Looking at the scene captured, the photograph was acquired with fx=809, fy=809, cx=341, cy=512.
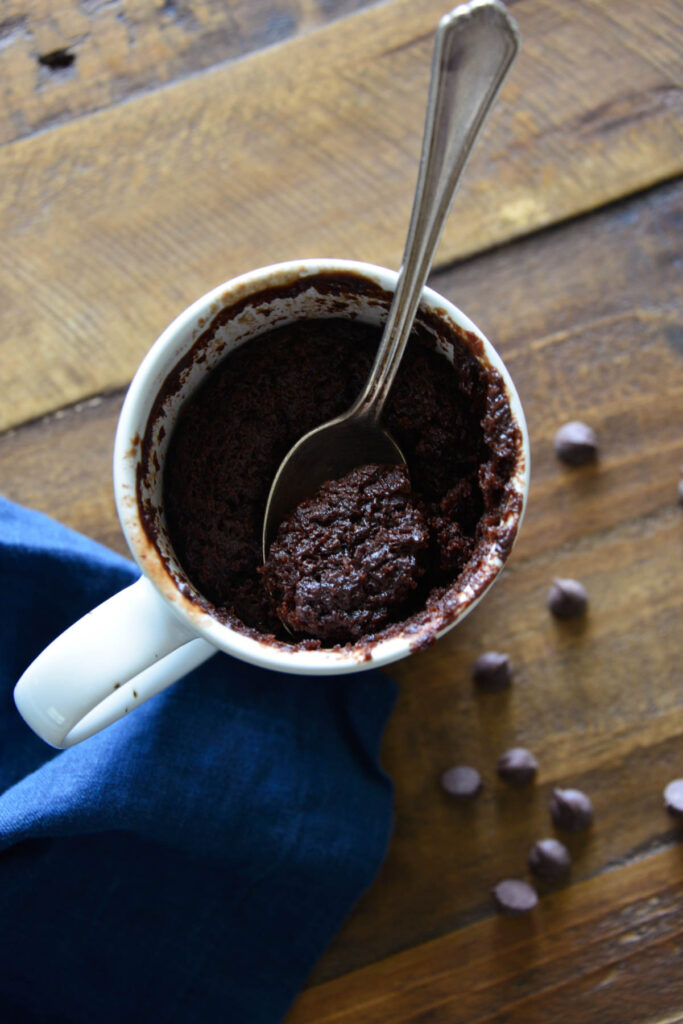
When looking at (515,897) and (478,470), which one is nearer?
(478,470)

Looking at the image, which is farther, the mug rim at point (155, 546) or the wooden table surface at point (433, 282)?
the wooden table surface at point (433, 282)

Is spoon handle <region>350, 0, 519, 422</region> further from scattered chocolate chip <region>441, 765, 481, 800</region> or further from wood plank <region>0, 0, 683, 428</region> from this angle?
scattered chocolate chip <region>441, 765, 481, 800</region>

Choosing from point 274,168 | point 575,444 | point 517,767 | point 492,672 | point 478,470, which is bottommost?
point 517,767

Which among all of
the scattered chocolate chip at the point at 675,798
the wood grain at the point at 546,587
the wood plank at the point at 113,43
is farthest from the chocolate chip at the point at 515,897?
the wood plank at the point at 113,43

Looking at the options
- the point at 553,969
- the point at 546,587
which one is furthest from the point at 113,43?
the point at 553,969

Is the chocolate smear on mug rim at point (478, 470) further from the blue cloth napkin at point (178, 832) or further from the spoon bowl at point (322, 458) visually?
the blue cloth napkin at point (178, 832)

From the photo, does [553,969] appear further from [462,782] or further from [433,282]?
[433,282]
